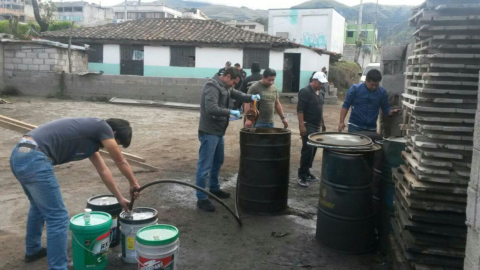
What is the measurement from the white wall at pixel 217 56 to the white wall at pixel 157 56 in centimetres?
165

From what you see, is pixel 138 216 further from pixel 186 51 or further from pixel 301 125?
pixel 186 51

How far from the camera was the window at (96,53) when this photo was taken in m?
21.7

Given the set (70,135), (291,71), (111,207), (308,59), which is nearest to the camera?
(70,135)

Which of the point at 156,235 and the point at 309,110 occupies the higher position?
the point at 309,110

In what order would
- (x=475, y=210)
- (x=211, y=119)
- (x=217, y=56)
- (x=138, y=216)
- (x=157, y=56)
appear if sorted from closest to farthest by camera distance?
(x=475, y=210) < (x=138, y=216) < (x=211, y=119) < (x=217, y=56) < (x=157, y=56)

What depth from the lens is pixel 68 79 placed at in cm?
1600

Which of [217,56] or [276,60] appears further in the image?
[276,60]

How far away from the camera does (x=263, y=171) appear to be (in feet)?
15.1

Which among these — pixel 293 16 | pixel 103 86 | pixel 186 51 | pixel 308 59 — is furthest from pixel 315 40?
pixel 103 86

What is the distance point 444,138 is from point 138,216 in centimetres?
253

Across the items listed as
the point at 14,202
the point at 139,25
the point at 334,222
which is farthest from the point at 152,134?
the point at 139,25

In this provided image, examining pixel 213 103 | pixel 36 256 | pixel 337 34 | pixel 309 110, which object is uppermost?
pixel 337 34

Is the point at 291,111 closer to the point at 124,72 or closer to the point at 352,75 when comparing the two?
the point at 124,72

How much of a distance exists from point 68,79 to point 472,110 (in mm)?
15874
